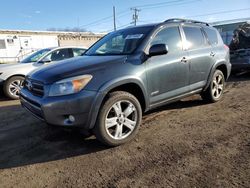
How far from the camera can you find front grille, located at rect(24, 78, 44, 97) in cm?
376

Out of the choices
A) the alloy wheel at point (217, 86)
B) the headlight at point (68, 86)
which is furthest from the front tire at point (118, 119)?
the alloy wheel at point (217, 86)

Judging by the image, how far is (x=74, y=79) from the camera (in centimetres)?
352

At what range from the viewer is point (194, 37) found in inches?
211

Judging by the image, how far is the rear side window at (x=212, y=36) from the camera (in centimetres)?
584

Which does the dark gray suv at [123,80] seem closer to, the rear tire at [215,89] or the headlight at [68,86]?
the headlight at [68,86]

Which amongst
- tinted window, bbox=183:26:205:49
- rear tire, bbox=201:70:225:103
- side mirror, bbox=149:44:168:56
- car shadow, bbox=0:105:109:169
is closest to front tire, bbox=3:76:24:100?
car shadow, bbox=0:105:109:169

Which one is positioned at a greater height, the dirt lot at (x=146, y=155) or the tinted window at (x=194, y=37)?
the tinted window at (x=194, y=37)

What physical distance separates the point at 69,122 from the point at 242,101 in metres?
4.34

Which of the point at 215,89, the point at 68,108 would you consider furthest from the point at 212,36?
the point at 68,108

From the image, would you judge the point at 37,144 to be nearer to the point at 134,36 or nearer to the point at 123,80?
the point at 123,80

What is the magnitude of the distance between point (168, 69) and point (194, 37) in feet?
4.37

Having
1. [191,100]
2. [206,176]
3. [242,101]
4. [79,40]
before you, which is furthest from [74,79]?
[79,40]

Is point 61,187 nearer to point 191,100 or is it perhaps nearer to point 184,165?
point 184,165

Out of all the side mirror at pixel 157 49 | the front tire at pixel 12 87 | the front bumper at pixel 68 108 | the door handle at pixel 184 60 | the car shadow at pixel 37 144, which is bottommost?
the car shadow at pixel 37 144
